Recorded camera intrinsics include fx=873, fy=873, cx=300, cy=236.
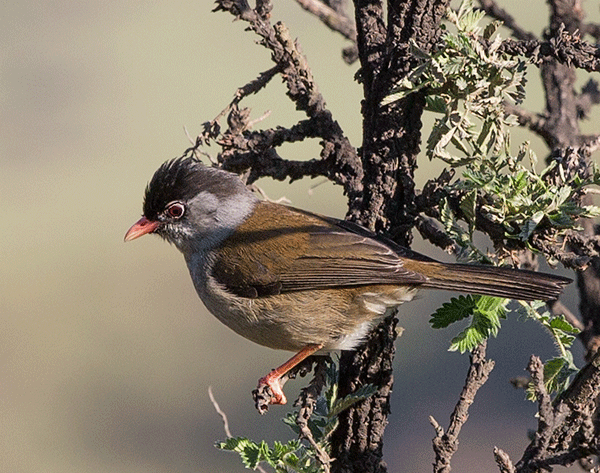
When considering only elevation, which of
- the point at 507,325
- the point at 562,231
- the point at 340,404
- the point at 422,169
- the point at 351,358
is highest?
the point at 422,169

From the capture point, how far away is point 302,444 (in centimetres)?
313

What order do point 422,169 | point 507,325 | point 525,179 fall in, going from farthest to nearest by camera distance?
point 422,169
point 507,325
point 525,179

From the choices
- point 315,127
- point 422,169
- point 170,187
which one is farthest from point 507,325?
point 315,127

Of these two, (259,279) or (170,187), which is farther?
(170,187)

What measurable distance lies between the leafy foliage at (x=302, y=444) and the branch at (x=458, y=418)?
1.33 ft

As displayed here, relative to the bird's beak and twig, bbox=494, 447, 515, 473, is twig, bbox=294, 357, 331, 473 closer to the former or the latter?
twig, bbox=494, 447, 515, 473

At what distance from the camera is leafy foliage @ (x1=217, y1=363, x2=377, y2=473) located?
3.03 meters

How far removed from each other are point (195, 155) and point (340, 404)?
1570 mm

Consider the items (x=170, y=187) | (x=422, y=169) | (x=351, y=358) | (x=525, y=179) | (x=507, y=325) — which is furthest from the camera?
(x=422, y=169)

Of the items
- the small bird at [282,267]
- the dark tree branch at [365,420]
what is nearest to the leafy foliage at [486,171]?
the small bird at [282,267]

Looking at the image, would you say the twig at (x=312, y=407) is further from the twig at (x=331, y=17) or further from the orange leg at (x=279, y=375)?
the twig at (x=331, y=17)

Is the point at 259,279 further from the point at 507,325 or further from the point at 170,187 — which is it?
the point at 507,325

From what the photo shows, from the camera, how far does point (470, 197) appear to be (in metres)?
3.14

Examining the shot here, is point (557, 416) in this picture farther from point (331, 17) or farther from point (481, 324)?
point (331, 17)
